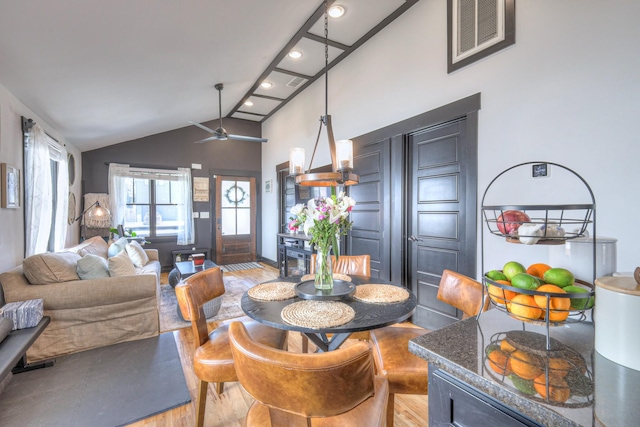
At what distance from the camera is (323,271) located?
1.78 metres

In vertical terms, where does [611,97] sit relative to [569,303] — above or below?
above

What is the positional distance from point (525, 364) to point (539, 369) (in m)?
0.03

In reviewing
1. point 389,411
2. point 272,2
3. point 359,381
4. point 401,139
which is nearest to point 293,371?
point 359,381

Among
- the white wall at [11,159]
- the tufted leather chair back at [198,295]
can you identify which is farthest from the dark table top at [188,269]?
the tufted leather chair back at [198,295]

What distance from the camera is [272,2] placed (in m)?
2.70

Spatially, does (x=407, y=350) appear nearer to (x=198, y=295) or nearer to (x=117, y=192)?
(x=198, y=295)

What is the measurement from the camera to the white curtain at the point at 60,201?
363 centimetres

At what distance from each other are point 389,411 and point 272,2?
3264mm

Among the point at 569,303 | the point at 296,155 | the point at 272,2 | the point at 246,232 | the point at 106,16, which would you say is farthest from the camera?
the point at 246,232

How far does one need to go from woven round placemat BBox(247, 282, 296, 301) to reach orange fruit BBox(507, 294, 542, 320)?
3.79 feet

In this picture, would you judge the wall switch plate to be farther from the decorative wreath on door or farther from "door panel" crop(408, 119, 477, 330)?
the decorative wreath on door

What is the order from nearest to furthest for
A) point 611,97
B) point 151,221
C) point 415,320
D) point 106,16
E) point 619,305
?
point 619,305 < point 611,97 < point 106,16 < point 415,320 < point 151,221

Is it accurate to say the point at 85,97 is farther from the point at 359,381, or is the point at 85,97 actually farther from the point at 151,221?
the point at 359,381

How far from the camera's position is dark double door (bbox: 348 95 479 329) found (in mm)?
2623
